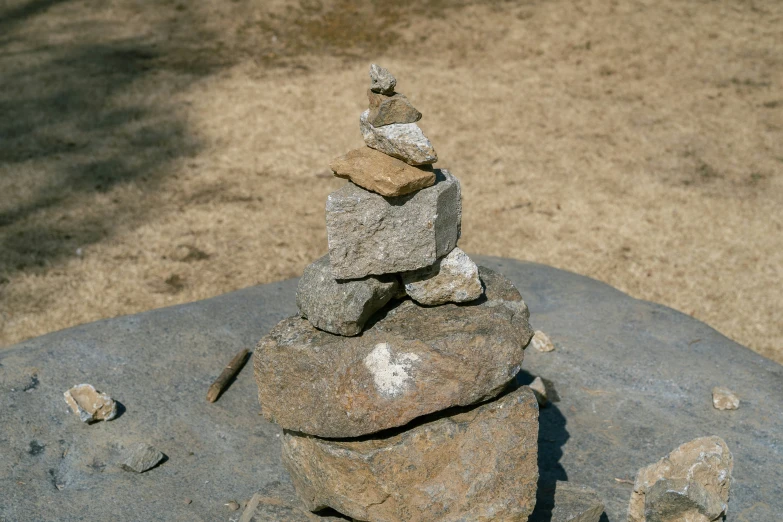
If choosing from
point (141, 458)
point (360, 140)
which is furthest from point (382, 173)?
point (360, 140)

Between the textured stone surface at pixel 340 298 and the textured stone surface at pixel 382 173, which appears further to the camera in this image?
the textured stone surface at pixel 340 298

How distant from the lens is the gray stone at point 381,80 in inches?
140

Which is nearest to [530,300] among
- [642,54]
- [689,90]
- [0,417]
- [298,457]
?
[298,457]

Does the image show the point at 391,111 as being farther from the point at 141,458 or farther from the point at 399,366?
the point at 141,458

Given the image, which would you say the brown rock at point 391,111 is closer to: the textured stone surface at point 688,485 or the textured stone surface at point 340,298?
the textured stone surface at point 340,298

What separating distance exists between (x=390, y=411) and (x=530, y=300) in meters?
3.05

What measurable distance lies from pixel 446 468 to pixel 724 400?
7.78 feet

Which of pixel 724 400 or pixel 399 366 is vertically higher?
pixel 399 366

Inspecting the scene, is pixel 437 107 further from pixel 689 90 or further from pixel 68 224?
pixel 68 224

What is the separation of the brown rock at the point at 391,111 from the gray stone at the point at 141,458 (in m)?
2.29

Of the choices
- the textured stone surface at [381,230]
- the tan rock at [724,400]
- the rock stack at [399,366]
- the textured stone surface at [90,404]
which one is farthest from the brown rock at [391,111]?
the tan rock at [724,400]

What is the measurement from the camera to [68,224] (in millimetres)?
8055

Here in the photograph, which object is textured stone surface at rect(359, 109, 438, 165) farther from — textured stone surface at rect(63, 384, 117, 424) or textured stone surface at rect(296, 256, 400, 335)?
textured stone surface at rect(63, 384, 117, 424)

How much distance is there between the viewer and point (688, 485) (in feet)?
12.5
